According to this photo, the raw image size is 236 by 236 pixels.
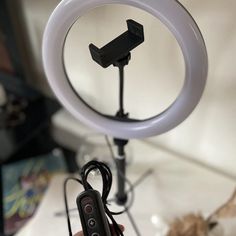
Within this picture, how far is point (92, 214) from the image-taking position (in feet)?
1.62

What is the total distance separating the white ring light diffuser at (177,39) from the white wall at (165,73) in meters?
0.08

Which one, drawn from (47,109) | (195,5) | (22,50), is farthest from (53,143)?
(195,5)

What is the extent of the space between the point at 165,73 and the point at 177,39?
30 centimetres

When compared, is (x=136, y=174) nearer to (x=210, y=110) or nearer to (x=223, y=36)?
(x=210, y=110)

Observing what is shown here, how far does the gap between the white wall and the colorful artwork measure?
1.24 ft

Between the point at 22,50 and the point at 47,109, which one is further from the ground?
the point at 22,50

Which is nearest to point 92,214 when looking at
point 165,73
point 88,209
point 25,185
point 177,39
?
point 88,209

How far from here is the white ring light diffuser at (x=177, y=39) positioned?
515mm

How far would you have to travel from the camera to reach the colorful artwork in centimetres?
101

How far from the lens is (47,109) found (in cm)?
116

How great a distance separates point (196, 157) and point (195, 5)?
49 cm

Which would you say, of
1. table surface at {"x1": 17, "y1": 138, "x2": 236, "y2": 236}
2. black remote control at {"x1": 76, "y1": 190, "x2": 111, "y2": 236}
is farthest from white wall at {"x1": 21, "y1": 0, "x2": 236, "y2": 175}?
black remote control at {"x1": 76, "y1": 190, "x2": 111, "y2": 236}

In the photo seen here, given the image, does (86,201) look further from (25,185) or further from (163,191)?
(25,185)

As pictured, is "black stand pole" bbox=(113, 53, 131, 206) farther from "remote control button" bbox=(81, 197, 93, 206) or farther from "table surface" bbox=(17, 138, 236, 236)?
"remote control button" bbox=(81, 197, 93, 206)
